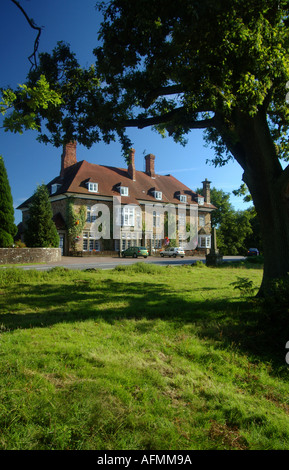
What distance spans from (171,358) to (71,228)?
3329 centimetres

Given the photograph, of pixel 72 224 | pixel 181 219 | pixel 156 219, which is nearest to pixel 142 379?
pixel 72 224

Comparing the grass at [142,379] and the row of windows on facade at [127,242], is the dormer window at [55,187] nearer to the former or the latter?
the row of windows on facade at [127,242]

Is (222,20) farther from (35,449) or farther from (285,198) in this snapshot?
(35,449)

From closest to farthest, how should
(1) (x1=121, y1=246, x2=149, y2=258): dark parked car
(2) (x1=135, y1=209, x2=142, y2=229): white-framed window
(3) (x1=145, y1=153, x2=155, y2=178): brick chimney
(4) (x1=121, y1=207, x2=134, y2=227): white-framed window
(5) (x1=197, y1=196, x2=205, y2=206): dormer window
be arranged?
(1) (x1=121, y1=246, x2=149, y2=258): dark parked car, (4) (x1=121, y1=207, x2=134, y2=227): white-framed window, (2) (x1=135, y1=209, x2=142, y2=229): white-framed window, (3) (x1=145, y1=153, x2=155, y2=178): brick chimney, (5) (x1=197, y1=196, x2=205, y2=206): dormer window

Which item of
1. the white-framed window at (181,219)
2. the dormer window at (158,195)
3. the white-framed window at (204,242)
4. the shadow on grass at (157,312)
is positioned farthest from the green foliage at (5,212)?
the white-framed window at (204,242)

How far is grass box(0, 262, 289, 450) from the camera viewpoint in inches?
92.5

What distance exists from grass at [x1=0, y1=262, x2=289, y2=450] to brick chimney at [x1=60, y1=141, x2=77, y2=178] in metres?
37.8

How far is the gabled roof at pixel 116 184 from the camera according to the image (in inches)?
1487

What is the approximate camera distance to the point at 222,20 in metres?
5.37

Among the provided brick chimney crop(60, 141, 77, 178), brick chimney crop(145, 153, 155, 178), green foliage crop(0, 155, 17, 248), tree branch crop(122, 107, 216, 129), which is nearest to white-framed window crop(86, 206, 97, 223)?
brick chimney crop(60, 141, 77, 178)

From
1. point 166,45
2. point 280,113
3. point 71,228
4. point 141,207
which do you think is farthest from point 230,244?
point 166,45

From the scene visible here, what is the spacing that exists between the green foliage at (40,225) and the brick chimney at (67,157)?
16917 millimetres

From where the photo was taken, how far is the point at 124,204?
4034cm

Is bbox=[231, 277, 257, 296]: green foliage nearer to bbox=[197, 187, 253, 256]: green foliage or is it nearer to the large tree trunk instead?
the large tree trunk
